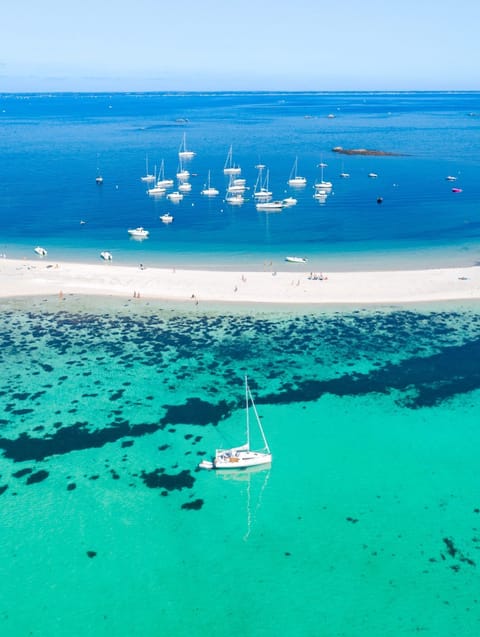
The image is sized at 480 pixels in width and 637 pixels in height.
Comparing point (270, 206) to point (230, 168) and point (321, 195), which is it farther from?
point (230, 168)

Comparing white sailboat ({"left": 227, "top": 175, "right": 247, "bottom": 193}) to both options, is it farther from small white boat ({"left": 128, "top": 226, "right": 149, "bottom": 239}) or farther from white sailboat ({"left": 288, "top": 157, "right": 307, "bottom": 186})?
small white boat ({"left": 128, "top": 226, "right": 149, "bottom": 239})

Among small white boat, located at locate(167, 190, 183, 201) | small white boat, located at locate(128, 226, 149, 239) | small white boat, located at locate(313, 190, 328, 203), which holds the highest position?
small white boat, located at locate(313, 190, 328, 203)

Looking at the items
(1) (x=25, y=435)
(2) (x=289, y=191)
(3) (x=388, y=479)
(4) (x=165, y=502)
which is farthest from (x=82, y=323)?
(2) (x=289, y=191)

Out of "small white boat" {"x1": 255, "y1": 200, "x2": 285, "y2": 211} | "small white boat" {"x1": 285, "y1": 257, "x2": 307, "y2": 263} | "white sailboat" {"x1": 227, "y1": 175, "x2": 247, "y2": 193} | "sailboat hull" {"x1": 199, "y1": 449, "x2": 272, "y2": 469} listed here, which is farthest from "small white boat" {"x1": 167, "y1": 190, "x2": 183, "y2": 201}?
"sailboat hull" {"x1": 199, "y1": 449, "x2": 272, "y2": 469}

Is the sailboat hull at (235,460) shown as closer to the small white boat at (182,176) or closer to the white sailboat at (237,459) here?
the white sailboat at (237,459)

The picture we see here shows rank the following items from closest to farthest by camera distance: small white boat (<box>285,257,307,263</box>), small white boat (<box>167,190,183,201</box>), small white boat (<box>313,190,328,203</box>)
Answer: small white boat (<box>285,257,307,263</box>)
small white boat (<box>313,190,328,203</box>)
small white boat (<box>167,190,183,201</box>)

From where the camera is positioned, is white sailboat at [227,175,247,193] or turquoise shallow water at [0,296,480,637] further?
white sailboat at [227,175,247,193]
